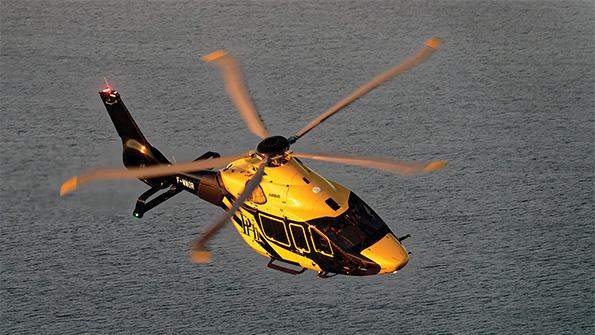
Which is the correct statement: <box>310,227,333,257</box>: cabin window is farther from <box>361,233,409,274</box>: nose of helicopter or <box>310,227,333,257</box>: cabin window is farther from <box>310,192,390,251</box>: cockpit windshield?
<box>361,233,409,274</box>: nose of helicopter

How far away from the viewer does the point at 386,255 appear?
33.7m

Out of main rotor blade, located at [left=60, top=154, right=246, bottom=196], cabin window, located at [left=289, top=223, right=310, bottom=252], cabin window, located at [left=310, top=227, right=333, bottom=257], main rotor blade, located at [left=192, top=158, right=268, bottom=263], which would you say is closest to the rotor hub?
main rotor blade, located at [left=192, top=158, right=268, bottom=263]

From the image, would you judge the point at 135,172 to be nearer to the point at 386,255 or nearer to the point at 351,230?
the point at 351,230

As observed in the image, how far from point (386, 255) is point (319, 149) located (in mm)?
13210

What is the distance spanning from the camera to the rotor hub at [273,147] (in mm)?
34594

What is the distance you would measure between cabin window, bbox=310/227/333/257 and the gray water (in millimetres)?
3147

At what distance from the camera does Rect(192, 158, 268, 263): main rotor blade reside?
30.4 metres

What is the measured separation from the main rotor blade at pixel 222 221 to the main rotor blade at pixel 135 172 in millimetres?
1520

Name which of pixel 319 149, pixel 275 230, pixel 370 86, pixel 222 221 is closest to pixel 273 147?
pixel 275 230

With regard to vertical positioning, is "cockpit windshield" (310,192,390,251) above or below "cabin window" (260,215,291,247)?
below

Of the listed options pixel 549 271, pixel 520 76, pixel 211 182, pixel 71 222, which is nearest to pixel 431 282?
pixel 549 271

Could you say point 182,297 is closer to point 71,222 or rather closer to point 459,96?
point 71,222

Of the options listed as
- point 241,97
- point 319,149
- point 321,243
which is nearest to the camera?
point 321,243

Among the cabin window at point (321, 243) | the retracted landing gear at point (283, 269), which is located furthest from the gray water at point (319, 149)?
the cabin window at point (321, 243)
